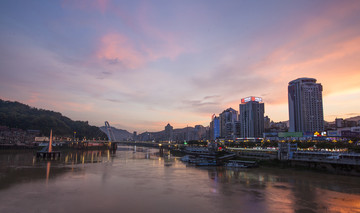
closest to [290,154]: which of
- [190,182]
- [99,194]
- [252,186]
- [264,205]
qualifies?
[252,186]

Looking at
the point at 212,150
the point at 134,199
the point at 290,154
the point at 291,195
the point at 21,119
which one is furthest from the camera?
the point at 21,119

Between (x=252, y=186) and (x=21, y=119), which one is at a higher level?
(x=21, y=119)

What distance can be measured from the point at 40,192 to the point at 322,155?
219 feet

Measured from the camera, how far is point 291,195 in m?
34.8

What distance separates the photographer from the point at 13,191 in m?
35.1

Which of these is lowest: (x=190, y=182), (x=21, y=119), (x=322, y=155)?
(x=190, y=182)

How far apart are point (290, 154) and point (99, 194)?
56.1 metres

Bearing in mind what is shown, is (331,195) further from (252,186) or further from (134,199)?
(134,199)

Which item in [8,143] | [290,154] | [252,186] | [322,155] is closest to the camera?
[252,186]

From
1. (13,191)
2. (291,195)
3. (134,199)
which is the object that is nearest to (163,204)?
(134,199)

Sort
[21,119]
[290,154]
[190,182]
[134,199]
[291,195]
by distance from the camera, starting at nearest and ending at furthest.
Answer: [134,199]
[291,195]
[190,182]
[290,154]
[21,119]

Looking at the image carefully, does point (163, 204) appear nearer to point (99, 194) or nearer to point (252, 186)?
point (99, 194)

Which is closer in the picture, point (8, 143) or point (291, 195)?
point (291, 195)

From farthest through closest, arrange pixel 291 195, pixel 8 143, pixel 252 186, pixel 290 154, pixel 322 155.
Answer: pixel 8 143 → pixel 290 154 → pixel 322 155 → pixel 252 186 → pixel 291 195
